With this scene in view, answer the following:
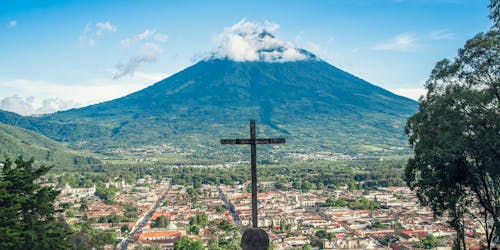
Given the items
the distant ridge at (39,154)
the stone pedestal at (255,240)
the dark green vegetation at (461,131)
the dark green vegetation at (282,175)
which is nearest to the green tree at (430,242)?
the dark green vegetation at (461,131)

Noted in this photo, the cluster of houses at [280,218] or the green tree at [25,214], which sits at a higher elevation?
the green tree at [25,214]

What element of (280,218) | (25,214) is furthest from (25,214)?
(280,218)

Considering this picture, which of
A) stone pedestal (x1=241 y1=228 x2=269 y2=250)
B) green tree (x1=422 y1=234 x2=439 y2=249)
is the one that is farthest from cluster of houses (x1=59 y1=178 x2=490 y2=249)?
stone pedestal (x1=241 y1=228 x2=269 y2=250)

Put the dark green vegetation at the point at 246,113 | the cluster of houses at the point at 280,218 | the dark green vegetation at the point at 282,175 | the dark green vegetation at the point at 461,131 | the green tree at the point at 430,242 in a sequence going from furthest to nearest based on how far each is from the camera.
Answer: the dark green vegetation at the point at 246,113 → the dark green vegetation at the point at 282,175 → the cluster of houses at the point at 280,218 → the green tree at the point at 430,242 → the dark green vegetation at the point at 461,131

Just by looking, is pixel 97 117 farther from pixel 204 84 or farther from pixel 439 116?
pixel 439 116

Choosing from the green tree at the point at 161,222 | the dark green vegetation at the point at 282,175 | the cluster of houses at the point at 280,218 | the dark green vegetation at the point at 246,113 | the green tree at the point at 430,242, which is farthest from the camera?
the dark green vegetation at the point at 246,113

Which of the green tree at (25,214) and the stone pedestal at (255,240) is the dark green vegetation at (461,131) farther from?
the green tree at (25,214)

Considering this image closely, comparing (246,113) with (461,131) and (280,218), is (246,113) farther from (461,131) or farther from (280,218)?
(461,131)
